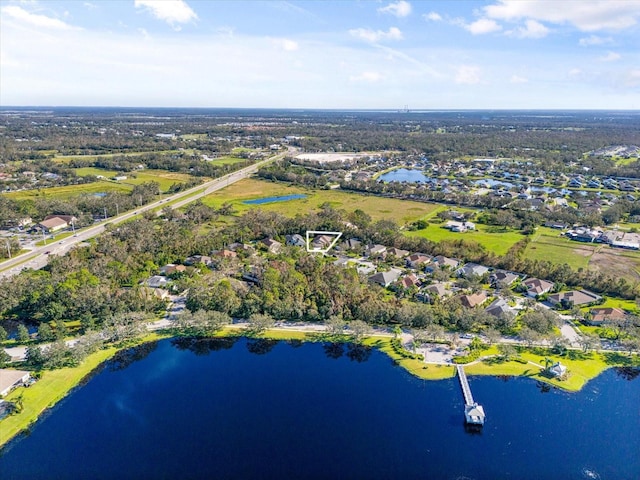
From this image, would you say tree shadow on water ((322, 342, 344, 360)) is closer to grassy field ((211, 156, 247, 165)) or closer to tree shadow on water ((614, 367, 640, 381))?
tree shadow on water ((614, 367, 640, 381))

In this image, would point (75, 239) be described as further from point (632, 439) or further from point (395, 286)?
point (632, 439)

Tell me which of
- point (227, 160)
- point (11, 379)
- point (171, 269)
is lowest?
point (11, 379)

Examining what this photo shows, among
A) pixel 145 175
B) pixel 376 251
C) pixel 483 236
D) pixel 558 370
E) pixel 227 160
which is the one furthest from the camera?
pixel 227 160

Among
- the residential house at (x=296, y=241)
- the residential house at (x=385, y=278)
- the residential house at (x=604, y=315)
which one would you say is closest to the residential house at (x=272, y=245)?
the residential house at (x=296, y=241)

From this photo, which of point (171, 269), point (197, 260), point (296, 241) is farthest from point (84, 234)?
point (296, 241)

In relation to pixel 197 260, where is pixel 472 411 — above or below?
below

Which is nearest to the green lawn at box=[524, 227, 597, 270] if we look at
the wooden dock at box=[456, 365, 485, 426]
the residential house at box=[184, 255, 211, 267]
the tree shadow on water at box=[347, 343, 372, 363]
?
the tree shadow on water at box=[347, 343, 372, 363]

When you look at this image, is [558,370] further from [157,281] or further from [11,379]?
[11,379]
